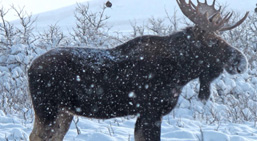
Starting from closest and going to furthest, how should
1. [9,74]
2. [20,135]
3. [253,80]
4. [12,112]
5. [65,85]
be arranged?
[65,85] < [20,135] < [12,112] < [253,80] < [9,74]

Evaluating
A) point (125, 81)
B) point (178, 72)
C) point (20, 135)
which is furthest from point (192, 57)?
point (20, 135)

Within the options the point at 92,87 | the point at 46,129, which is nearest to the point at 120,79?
the point at 92,87

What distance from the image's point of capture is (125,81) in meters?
4.38

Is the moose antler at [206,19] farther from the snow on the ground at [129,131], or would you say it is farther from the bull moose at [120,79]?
the snow on the ground at [129,131]

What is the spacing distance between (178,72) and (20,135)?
7.55 feet

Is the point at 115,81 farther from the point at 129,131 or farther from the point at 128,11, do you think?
the point at 128,11

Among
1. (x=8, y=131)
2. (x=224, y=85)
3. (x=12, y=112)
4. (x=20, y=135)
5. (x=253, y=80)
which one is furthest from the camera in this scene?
(x=253, y=80)

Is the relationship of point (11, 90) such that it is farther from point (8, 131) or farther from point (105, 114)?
point (105, 114)

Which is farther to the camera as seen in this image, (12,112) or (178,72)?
(12,112)

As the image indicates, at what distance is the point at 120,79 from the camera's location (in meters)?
4.38

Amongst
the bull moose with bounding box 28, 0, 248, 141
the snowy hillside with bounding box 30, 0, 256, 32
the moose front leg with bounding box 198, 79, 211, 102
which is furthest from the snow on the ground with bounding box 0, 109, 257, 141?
the snowy hillside with bounding box 30, 0, 256, 32

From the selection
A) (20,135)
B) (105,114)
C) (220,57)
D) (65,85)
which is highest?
(220,57)

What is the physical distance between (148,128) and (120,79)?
622 mm

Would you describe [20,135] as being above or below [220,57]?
below
